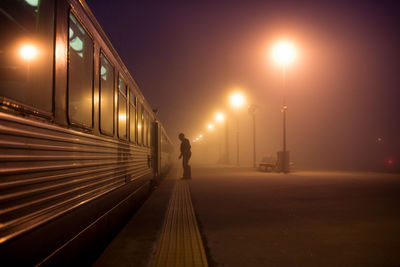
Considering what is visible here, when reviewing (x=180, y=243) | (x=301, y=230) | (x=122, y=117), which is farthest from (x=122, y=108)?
(x=301, y=230)

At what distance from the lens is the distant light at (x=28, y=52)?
2818mm

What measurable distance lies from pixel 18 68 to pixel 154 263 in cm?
240

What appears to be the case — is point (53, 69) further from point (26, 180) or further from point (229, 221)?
point (229, 221)

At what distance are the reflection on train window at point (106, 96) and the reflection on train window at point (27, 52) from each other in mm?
1868

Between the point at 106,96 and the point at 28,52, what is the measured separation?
8.43 ft

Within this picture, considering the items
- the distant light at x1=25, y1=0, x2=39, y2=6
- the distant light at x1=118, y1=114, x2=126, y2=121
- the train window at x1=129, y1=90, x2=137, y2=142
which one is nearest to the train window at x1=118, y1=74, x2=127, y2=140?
the distant light at x1=118, y1=114, x2=126, y2=121

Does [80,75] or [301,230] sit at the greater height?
[80,75]

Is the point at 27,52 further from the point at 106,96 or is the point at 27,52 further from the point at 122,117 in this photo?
the point at 122,117

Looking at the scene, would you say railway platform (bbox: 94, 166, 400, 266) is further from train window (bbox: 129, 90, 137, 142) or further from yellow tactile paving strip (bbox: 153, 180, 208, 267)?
train window (bbox: 129, 90, 137, 142)

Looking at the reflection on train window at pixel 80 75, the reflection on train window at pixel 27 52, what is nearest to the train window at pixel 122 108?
the reflection on train window at pixel 80 75

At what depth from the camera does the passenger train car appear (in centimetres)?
252

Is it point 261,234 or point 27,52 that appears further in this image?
point 261,234

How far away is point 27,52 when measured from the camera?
9.47ft

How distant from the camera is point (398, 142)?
181 ft
